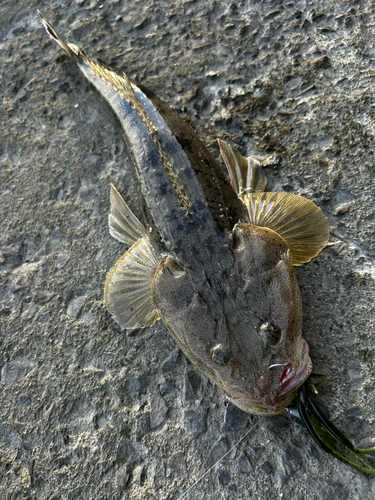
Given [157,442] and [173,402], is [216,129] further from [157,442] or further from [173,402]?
[157,442]

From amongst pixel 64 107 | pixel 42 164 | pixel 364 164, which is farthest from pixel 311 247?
pixel 64 107

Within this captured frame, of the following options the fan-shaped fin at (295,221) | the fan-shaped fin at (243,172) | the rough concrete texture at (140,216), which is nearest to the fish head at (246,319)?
the fan-shaped fin at (295,221)

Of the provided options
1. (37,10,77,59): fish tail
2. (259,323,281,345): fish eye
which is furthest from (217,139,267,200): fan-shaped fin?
(37,10,77,59): fish tail

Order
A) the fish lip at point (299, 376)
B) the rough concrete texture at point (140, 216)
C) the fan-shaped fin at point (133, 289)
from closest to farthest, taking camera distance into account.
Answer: the fish lip at point (299, 376) < the rough concrete texture at point (140, 216) < the fan-shaped fin at point (133, 289)

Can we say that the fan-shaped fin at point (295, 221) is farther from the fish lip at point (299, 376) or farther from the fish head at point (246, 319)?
the fish lip at point (299, 376)

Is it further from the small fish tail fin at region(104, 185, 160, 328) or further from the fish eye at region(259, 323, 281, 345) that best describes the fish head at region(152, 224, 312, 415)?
the small fish tail fin at region(104, 185, 160, 328)

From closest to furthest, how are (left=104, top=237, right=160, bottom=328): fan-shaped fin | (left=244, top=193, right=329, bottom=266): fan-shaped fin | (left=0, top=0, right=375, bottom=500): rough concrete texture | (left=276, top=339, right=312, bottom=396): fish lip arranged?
(left=276, top=339, right=312, bottom=396): fish lip < (left=0, top=0, right=375, bottom=500): rough concrete texture < (left=244, top=193, right=329, bottom=266): fan-shaped fin < (left=104, top=237, right=160, bottom=328): fan-shaped fin
